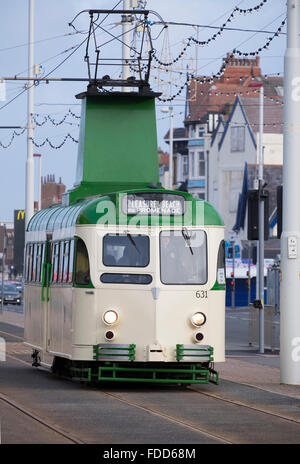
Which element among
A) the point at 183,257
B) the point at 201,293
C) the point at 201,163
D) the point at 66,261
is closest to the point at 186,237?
the point at 183,257

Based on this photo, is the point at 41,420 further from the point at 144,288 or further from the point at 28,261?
the point at 28,261

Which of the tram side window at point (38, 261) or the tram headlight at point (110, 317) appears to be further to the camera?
the tram side window at point (38, 261)

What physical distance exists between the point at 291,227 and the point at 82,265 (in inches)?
158

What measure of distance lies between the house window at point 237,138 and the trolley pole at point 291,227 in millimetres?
63937

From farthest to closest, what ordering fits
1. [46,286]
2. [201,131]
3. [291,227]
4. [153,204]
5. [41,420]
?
[201,131]
[46,286]
[291,227]
[153,204]
[41,420]

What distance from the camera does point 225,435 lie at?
43.1 ft

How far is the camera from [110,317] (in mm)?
18625

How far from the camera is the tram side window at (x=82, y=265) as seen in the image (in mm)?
18812

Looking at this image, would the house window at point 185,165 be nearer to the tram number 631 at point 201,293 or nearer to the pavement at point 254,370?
the pavement at point 254,370

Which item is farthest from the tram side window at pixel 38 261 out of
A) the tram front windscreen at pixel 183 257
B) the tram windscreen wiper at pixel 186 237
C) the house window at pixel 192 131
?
the house window at pixel 192 131

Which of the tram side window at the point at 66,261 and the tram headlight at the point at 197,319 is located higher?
the tram side window at the point at 66,261

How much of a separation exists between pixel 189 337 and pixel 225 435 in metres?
5.69

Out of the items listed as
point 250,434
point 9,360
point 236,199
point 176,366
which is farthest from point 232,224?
point 250,434
